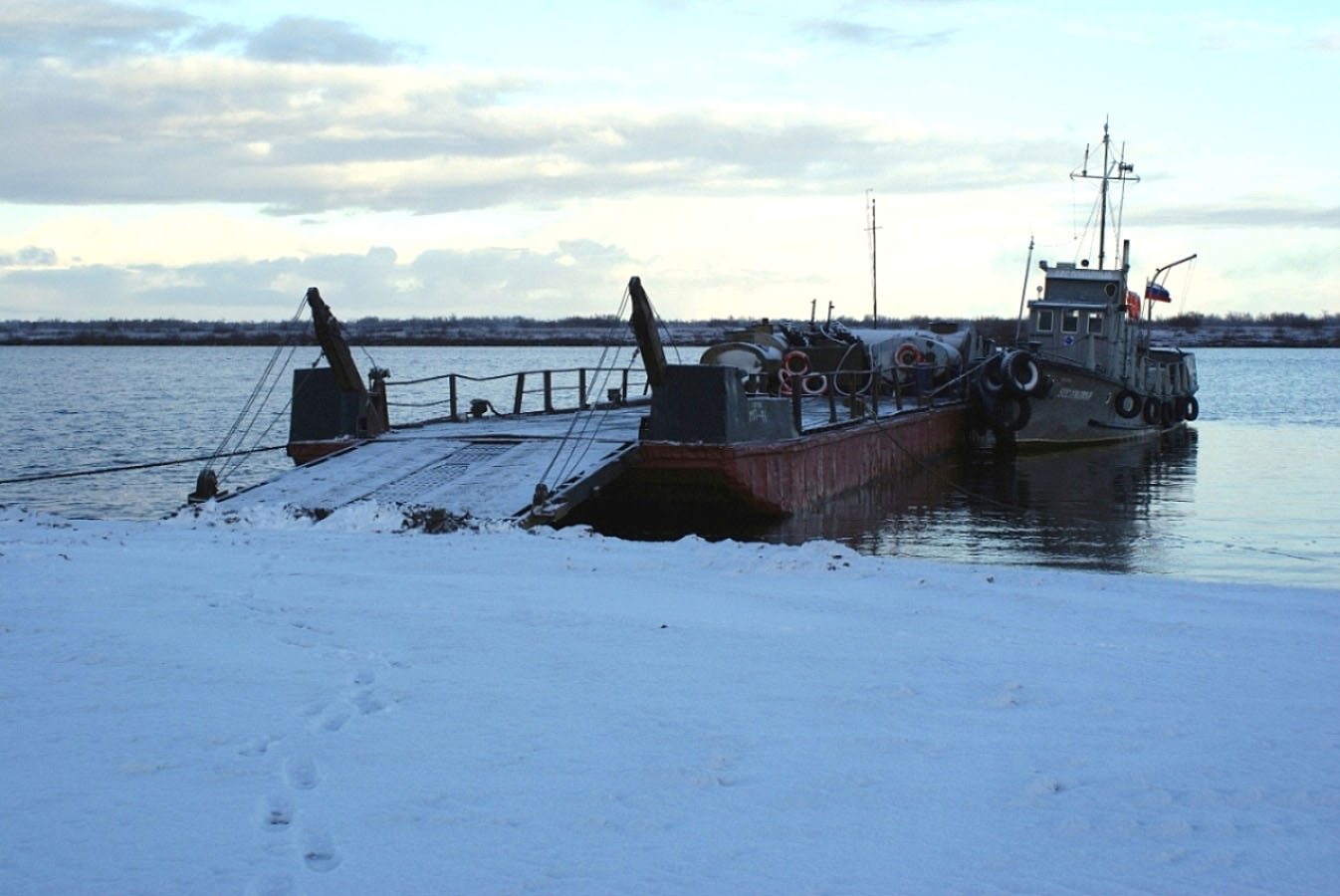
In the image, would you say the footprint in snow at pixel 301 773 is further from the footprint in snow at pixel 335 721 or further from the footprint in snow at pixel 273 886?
the footprint in snow at pixel 273 886

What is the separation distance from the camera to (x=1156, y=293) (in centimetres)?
3791

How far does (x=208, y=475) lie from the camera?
14133 mm

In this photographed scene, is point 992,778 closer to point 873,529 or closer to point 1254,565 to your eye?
point 1254,565

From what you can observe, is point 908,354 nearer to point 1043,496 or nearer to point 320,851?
point 1043,496

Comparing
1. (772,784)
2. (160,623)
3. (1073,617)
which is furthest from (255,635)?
(1073,617)

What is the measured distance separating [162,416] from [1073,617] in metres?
42.9

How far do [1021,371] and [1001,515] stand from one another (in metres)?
11.3

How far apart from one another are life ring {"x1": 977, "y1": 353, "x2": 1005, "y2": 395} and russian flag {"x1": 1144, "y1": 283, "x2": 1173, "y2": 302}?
25.8ft

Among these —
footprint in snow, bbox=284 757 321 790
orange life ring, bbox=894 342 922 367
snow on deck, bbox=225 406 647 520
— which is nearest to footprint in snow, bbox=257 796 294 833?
footprint in snow, bbox=284 757 321 790

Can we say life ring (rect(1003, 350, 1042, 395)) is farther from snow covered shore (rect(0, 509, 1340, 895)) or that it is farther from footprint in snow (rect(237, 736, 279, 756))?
footprint in snow (rect(237, 736, 279, 756))

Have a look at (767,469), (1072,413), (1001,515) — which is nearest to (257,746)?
(767,469)

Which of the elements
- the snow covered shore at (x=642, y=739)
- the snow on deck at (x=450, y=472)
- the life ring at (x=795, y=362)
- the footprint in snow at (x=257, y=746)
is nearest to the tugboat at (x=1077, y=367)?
the life ring at (x=795, y=362)

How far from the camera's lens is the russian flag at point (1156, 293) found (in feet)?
123

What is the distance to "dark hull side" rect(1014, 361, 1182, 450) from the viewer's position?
108ft
